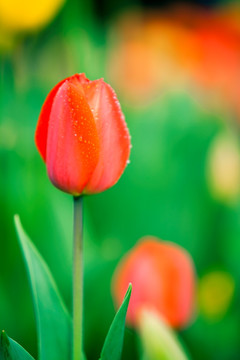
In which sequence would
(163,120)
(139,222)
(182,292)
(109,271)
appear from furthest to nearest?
(163,120) < (139,222) < (109,271) < (182,292)

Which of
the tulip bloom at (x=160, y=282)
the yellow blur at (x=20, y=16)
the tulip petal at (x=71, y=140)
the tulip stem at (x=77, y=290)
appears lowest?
the tulip bloom at (x=160, y=282)

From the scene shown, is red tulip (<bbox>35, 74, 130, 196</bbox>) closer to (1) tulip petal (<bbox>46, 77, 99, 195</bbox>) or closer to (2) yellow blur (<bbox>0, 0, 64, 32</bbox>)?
(1) tulip petal (<bbox>46, 77, 99, 195</bbox>)

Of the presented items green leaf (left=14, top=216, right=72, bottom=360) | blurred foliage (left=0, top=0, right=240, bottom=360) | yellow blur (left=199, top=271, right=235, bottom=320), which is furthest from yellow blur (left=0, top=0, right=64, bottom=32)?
green leaf (left=14, top=216, right=72, bottom=360)

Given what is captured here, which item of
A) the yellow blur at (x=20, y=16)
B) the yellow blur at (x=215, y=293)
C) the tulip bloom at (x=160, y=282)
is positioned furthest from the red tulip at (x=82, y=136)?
the yellow blur at (x=20, y=16)

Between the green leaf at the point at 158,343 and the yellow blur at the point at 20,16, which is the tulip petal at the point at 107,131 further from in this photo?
the yellow blur at the point at 20,16

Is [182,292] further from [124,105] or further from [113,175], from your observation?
[124,105]

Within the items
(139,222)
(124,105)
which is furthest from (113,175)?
(124,105)

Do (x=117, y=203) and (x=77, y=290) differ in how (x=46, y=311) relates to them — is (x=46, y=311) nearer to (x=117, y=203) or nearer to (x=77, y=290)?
(x=77, y=290)
